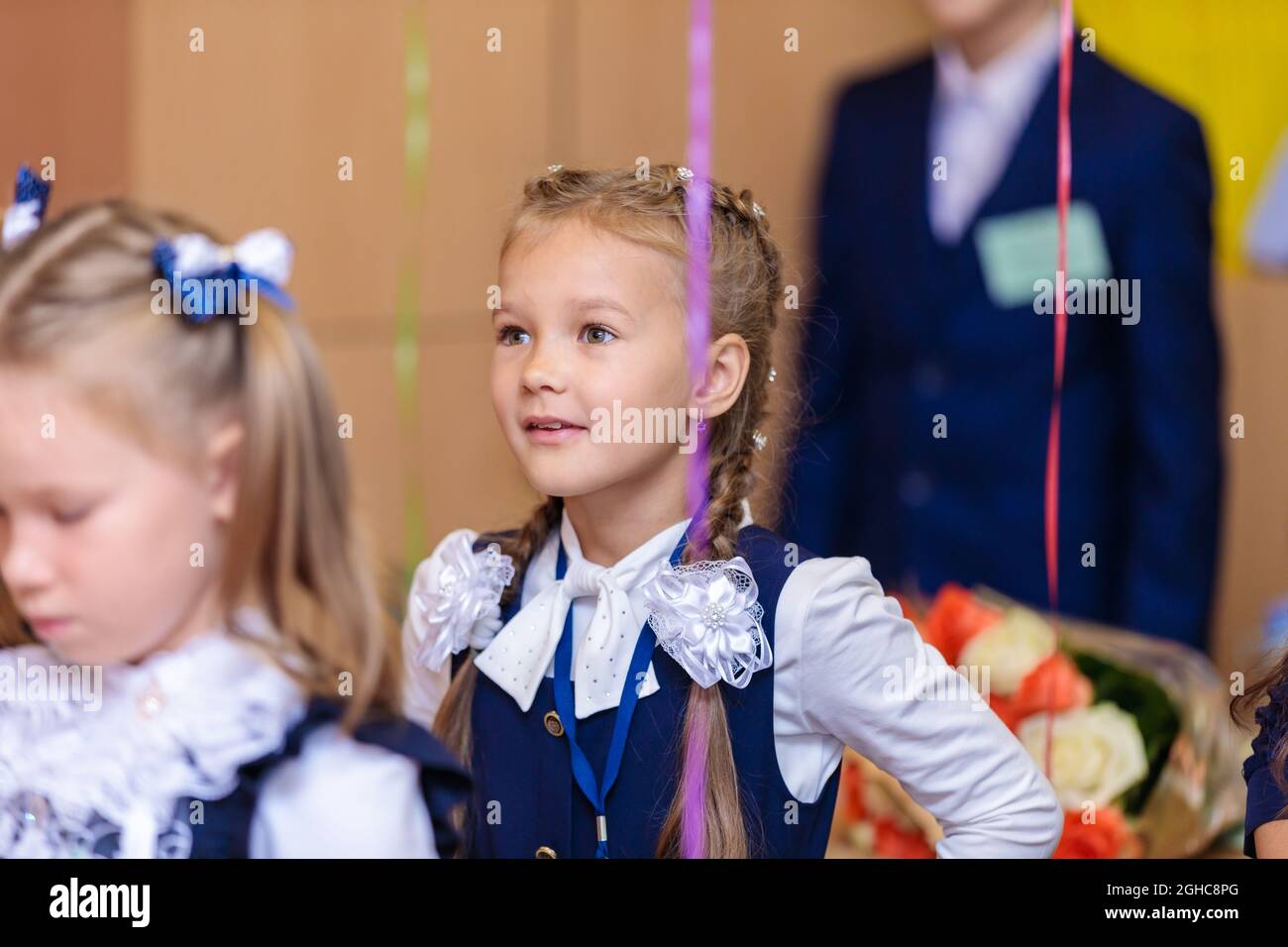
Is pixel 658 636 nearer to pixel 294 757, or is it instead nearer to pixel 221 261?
pixel 294 757

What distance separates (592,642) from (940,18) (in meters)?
1.04

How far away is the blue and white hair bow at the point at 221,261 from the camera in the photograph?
984 mm

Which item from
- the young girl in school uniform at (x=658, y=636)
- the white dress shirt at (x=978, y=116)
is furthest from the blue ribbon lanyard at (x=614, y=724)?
the white dress shirt at (x=978, y=116)

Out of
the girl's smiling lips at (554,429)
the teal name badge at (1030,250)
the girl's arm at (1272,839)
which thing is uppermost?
the teal name badge at (1030,250)

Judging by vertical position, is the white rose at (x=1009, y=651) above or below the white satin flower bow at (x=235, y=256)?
below

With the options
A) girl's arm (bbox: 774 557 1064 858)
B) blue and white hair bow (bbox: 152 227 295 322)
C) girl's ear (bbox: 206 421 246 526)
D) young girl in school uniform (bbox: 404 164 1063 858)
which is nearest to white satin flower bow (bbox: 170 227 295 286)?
blue and white hair bow (bbox: 152 227 295 322)

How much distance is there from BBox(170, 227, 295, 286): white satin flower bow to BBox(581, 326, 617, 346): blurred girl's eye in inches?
9.4

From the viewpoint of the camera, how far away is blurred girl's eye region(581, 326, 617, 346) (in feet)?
3.73

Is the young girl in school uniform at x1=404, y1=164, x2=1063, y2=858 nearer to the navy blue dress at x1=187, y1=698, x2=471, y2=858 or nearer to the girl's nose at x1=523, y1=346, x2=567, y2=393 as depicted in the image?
the girl's nose at x1=523, y1=346, x2=567, y2=393

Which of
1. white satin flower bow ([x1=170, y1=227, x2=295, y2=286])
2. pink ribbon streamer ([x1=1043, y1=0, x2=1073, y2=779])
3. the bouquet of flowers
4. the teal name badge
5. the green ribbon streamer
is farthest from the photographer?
the green ribbon streamer

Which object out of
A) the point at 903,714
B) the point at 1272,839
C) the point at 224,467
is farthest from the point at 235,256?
the point at 1272,839

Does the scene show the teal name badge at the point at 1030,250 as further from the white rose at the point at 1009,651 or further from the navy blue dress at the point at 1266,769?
the navy blue dress at the point at 1266,769

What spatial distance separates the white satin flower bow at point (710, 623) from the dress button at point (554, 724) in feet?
0.34
